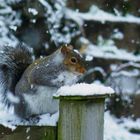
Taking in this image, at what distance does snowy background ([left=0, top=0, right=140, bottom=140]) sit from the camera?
4336mm

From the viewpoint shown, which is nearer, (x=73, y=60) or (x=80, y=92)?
(x=80, y=92)

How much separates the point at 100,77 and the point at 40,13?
2.50 feet

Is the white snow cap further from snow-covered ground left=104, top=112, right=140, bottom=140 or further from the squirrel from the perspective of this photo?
snow-covered ground left=104, top=112, right=140, bottom=140

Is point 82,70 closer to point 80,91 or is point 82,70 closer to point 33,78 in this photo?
point 33,78

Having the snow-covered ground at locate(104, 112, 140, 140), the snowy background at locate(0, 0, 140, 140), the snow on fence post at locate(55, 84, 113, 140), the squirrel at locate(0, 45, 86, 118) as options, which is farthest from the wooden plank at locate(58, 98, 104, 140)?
the snowy background at locate(0, 0, 140, 140)

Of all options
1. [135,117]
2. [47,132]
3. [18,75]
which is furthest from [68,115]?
[135,117]

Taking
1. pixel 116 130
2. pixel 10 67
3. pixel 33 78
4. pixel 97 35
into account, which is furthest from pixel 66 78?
pixel 97 35

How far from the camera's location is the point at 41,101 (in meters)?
2.22

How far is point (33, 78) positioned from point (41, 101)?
0.42 feet

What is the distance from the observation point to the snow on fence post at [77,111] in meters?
1.72

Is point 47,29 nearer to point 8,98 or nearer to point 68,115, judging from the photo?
point 8,98

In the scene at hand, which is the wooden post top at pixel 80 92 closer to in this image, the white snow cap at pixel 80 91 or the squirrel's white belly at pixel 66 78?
the white snow cap at pixel 80 91

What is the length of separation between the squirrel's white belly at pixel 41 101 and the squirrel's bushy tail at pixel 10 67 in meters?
0.10

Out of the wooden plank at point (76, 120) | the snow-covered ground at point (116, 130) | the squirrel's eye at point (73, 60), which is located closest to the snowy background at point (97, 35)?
the snow-covered ground at point (116, 130)
